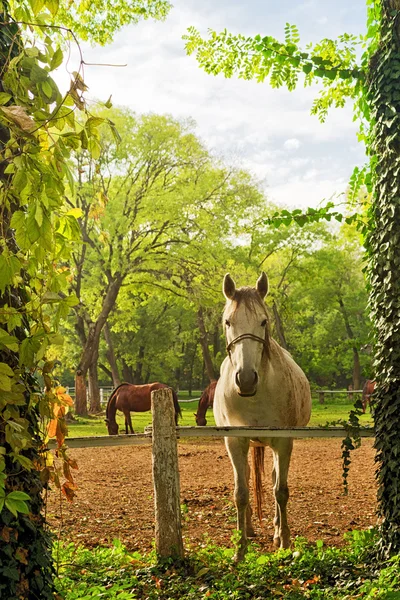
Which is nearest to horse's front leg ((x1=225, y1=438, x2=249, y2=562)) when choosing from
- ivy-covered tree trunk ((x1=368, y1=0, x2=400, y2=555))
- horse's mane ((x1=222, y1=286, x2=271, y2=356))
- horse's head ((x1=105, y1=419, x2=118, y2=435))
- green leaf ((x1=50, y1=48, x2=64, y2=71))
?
horse's mane ((x1=222, y1=286, x2=271, y2=356))

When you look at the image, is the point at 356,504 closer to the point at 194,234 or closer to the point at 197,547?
the point at 197,547

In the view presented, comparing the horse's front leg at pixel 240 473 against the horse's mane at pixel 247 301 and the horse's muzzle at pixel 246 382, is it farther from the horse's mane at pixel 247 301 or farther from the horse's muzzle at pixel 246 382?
the horse's mane at pixel 247 301

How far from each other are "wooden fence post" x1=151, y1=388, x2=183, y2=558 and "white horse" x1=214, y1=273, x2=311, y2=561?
2.10 ft

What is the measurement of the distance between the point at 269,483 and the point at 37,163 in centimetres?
901

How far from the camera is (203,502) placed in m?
8.29

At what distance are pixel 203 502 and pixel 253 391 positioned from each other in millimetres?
3994

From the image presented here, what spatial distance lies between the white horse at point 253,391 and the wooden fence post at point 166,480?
641mm

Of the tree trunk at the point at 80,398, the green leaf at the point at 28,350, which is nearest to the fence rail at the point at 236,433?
the green leaf at the point at 28,350

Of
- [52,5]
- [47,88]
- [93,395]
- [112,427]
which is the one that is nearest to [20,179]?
[47,88]

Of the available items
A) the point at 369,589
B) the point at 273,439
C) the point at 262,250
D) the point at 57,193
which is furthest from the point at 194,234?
the point at 57,193

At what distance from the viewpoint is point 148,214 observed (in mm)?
24484

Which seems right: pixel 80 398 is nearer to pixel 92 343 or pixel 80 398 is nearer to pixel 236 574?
pixel 92 343

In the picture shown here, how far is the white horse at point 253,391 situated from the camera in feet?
16.8

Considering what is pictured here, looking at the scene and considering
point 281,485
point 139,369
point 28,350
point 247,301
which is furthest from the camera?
point 139,369
